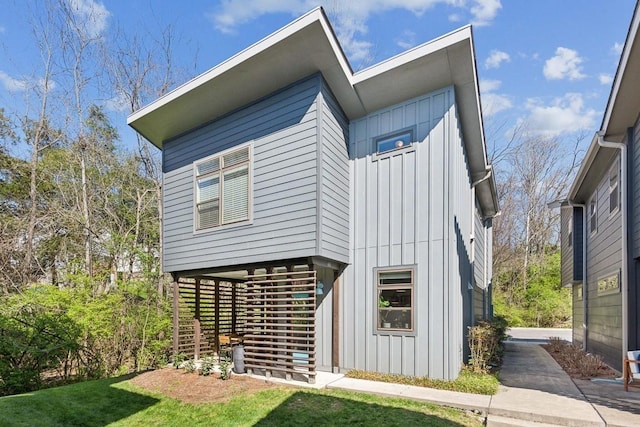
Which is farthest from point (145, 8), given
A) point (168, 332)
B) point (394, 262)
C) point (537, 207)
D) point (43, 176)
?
point (537, 207)

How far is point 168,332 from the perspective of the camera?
367 inches

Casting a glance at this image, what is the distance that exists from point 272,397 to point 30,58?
13167 mm

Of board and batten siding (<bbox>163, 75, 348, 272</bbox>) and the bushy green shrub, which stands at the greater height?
board and batten siding (<bbox>163, 75, 348, 272</bbox>)

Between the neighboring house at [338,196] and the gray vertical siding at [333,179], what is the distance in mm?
36

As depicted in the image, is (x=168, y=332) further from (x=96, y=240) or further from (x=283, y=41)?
(x=283, y=41)

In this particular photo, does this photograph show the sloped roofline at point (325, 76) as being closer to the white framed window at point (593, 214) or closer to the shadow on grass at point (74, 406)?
the white framed window at point (593, 214)

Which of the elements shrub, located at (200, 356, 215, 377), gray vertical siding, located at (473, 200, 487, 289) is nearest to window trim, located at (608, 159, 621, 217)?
gray vertical siding, located at (473, 200, 487, 289)

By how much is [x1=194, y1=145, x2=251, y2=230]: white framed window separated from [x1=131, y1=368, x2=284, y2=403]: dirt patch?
2833mm

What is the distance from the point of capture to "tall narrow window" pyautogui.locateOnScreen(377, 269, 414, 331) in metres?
6.28

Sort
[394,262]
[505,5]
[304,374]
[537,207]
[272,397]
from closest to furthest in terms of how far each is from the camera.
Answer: [272,397]
[304,374]
[394,262]
[505,5]
[537,207]

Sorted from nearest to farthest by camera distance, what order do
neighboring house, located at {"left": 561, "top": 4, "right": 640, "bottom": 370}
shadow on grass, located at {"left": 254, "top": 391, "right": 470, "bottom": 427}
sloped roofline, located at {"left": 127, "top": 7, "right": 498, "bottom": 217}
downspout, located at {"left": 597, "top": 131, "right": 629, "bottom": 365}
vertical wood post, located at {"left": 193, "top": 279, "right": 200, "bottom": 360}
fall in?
shadow on grass, located at {"left": 254, "top": 391, "right": 470, "bottom": 427} → sloped roofline, located at {"left": 127, "top": 7, "right": 498, "bottom": 217} → neighboring house, located at {"left": 561, "top": 4, "right": 640, "bottom": 370} → downspout, located at {"left": 597, "top": 131, "right": 629, "bottom": 365} → vertical wood post, located at {"left": 193, "top": 279, "right": 200, "bottom": 360}

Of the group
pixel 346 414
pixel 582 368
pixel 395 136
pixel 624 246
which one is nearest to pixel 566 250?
pixel 582 368

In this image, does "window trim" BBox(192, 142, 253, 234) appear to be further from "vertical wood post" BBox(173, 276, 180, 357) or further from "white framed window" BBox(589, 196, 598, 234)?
"white framed window" BBox(589, 196, 598, 234)

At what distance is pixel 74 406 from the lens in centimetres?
534
